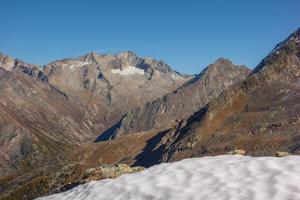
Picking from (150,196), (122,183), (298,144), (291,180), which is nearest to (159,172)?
(122,183)

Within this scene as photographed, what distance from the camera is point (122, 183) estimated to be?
18.5 m

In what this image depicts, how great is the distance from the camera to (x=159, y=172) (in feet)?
60.8

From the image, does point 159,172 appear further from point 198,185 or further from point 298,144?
point 298,144

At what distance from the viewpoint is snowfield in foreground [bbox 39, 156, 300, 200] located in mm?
14128

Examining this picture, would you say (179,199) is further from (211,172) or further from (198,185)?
(211,172)

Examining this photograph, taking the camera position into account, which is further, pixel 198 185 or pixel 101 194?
pixel 101 194

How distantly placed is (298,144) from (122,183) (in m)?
172

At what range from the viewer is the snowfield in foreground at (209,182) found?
14.1 metres

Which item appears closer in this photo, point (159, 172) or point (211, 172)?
point (211, 172)

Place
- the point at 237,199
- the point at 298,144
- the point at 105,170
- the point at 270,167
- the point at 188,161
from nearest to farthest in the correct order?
the point at 237,199 < the point at 270,167 < the point at 188,161 < the point at 105,170 < the point at 298,144

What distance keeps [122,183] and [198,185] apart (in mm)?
3698

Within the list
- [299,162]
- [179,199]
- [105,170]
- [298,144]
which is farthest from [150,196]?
[298,144]

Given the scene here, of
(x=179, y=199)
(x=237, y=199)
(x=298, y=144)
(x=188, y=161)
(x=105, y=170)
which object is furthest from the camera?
(x=298, y=144)

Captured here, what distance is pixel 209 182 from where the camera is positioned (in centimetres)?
1593
